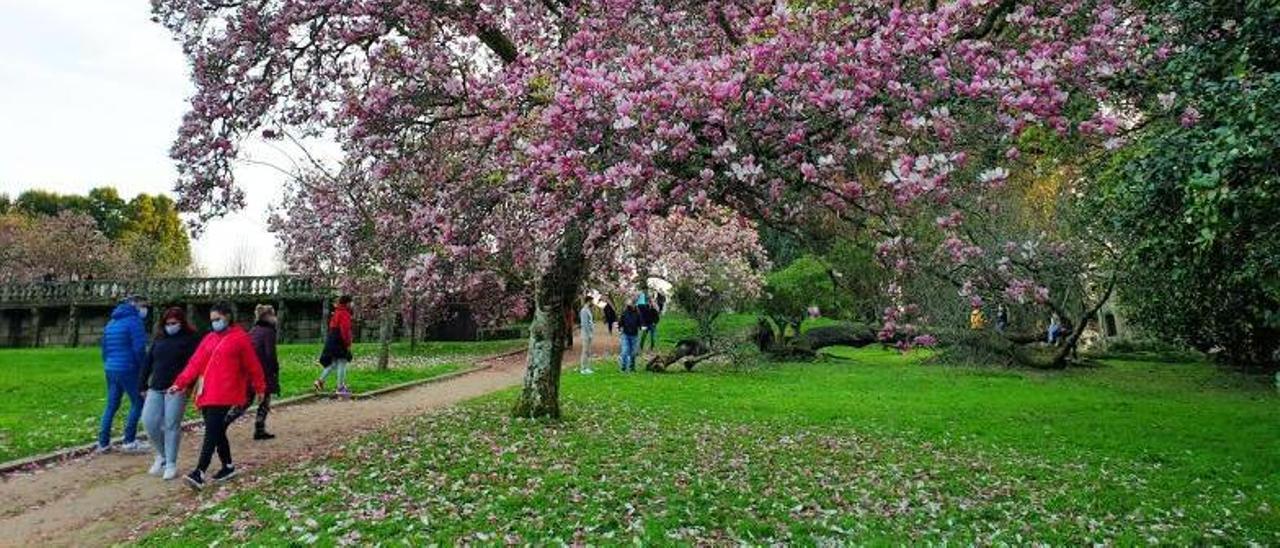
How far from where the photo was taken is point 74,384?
1931cm

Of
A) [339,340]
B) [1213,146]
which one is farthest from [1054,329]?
[1213,146]

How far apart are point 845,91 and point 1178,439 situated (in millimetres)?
9842

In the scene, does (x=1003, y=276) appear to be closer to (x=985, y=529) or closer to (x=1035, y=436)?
(x=1035, y=436)

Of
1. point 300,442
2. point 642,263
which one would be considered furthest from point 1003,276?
point 642,263

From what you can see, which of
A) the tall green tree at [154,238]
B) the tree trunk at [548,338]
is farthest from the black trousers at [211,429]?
the tall green tree at [154,238]

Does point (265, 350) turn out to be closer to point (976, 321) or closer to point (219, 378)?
point (219, 378)

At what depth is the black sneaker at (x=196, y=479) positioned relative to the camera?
8.62 metres

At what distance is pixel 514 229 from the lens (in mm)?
10977

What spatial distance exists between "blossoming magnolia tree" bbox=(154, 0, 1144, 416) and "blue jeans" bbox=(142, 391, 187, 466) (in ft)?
12.0

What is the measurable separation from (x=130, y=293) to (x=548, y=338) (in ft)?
146

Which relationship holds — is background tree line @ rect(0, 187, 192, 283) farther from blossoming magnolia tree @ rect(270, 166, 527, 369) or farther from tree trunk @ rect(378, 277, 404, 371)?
tree trunk @ rect(378, 277, 404, 371)

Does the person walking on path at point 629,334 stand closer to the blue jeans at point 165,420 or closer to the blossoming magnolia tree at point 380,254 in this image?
the blossoming magnolia tree at point 380,254

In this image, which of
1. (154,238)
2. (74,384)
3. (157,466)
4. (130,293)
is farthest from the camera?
(154,238)

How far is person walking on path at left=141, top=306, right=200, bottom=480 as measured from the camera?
9.26 meters
